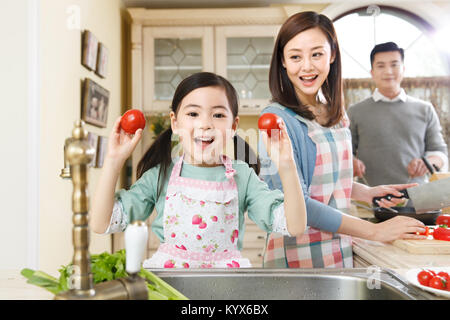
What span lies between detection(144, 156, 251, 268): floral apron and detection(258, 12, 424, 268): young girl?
0.41ft

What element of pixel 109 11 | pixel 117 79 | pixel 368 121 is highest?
pixel 109 11

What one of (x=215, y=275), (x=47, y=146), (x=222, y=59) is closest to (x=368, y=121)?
(x=222, y=59)

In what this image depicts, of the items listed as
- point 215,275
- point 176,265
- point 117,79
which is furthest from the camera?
point 117,79

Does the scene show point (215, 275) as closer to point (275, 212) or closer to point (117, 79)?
point (275, 212)

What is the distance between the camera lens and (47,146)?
169cm

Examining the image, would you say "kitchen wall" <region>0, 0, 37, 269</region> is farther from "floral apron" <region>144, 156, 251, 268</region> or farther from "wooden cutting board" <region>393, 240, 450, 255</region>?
"wooden cutting board" <region>393, 240, 450, 255</region>

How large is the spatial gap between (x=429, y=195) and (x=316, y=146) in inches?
14.1

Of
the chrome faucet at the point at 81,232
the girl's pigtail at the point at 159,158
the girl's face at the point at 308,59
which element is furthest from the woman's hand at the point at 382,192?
the chrome faucet at the point at 81,232

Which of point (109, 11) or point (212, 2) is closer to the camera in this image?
point (109, 11)

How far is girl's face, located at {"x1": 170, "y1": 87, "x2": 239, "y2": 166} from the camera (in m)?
0.74

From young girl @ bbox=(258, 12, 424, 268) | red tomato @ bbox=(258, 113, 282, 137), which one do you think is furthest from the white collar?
red tomato @ bbox=(258, 113, 282, 137)

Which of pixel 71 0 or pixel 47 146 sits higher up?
pixel 71 0
